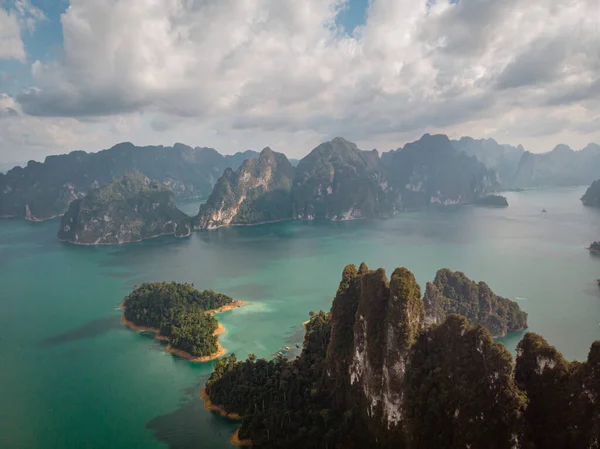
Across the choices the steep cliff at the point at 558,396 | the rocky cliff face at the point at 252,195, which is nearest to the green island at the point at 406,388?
the steep cliff at the point at 558,396

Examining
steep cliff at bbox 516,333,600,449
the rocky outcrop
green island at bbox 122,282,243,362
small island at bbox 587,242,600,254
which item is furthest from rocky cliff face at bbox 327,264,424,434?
the rocky outcrop

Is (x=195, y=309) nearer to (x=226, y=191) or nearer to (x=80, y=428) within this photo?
(x=80, y=428)

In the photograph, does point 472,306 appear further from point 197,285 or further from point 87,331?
point 87,331

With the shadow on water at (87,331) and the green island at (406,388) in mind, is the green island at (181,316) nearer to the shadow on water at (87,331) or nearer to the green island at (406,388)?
the shadow on water at (87,331)

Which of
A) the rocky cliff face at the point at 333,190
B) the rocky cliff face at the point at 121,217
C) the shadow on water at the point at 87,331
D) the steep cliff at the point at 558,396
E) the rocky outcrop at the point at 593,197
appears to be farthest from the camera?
the rocky cliff face at the point at 333,190

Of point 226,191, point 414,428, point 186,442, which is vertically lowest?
point 186,442

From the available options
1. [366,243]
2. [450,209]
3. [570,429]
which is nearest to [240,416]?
[570,429]

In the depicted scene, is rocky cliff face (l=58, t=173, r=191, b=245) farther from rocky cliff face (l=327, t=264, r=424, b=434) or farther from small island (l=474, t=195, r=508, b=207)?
small island (l=474, t=195, r=508, b=207)
